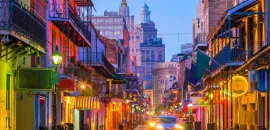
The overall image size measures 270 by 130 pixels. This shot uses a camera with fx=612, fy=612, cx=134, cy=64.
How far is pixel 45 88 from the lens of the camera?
2255 centimetres

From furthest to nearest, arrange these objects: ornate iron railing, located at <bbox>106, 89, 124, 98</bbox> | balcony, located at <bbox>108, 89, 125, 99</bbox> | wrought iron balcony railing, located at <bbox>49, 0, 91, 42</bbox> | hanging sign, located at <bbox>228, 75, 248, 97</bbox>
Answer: balcony, located at <bbox>108, 89, 125, 99</bbox> → ornate iron railing, located at <bbox>106, 89, 124, 98</bbox> → wrought iron balcony railing, located at <bbox>49, 0, 91, 42</bbox> → hanging sign, located at <bbox>228, 75, 248, 97</bbox>

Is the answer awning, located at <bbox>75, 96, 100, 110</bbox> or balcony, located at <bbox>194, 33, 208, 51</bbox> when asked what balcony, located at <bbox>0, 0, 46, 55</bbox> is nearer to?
awning, located at <bbox>75, 96, 100, 110</bbox>

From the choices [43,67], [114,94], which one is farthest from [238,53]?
[114,94]

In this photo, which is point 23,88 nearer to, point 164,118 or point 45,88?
point 45,88

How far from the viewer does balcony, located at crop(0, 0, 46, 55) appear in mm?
17297

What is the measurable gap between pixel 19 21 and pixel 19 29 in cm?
32

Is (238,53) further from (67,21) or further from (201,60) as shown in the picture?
(67,21)

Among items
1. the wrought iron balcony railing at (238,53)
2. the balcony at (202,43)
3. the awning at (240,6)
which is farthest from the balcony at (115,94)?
the awning at (240,6)

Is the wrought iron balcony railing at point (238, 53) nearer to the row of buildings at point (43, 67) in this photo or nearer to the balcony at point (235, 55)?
the balcony at point (235, 55)

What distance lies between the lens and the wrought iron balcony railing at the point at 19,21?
57.4 feet

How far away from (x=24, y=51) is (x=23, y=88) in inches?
77.4

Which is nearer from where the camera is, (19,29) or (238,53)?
(19,29)

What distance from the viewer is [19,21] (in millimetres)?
18688

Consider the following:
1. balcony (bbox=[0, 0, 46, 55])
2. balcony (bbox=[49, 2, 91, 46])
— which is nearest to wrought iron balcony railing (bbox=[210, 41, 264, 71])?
balcony (bbox=[49, 2, 91, 46])
